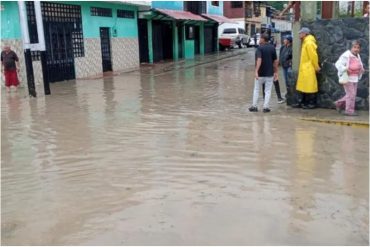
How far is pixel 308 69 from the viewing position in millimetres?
9031

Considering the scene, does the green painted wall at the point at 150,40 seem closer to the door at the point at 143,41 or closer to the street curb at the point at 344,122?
the door at the point at 143,41

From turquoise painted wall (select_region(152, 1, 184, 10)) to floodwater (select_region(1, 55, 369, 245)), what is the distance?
656 inches

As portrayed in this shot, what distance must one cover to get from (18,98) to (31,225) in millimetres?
9067

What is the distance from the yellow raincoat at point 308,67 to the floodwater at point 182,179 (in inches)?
20.4

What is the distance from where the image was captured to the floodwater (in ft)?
12.9

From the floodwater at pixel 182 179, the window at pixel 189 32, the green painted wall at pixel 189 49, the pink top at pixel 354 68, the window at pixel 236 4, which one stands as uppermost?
the window at pixel 236 4

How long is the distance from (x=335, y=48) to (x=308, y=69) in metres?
0.65

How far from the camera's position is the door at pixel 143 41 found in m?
24.8

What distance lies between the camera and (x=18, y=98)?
493 inches

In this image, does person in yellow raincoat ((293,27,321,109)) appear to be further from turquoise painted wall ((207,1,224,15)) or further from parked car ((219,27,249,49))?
parked car ((219,27,249,49))

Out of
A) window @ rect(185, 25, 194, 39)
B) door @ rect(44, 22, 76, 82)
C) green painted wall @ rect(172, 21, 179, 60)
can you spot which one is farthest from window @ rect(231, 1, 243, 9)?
door @ rect(44, 22, 76, 82)

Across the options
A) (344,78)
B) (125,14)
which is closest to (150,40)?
(125,14)

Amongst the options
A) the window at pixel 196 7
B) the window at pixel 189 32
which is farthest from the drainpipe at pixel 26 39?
the window at pixel 189 32

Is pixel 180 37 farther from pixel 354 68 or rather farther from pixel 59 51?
pixel 354 68
